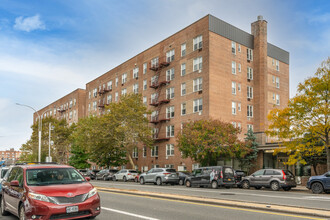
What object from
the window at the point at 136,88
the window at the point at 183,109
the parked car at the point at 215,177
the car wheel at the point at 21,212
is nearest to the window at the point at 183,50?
the window at the point at 183,109

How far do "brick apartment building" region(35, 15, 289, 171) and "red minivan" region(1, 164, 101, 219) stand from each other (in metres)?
30.1

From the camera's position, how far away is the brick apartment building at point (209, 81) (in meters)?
42.2

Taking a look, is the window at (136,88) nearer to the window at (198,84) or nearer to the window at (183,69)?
the window at (183,69)

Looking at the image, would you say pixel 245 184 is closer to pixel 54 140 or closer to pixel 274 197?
pixel 274 197

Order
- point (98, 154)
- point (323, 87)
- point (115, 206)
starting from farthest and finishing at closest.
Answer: point (98, 154)
point (323, 87)
point (115, 206)

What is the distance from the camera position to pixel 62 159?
6756 cm

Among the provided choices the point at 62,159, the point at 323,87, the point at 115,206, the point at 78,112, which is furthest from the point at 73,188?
the point at 78,112

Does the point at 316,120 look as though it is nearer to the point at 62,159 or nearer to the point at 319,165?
the point at 319,165

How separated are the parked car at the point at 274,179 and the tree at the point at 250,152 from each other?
871 centimetres

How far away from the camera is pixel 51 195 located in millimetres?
8078

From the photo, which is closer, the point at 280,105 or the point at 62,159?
the point at 280,105

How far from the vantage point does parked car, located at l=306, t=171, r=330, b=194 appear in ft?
66.3

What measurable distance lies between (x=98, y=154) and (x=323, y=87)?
3261 centimetres

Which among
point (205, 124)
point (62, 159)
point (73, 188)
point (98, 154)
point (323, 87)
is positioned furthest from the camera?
point (62, 159)
